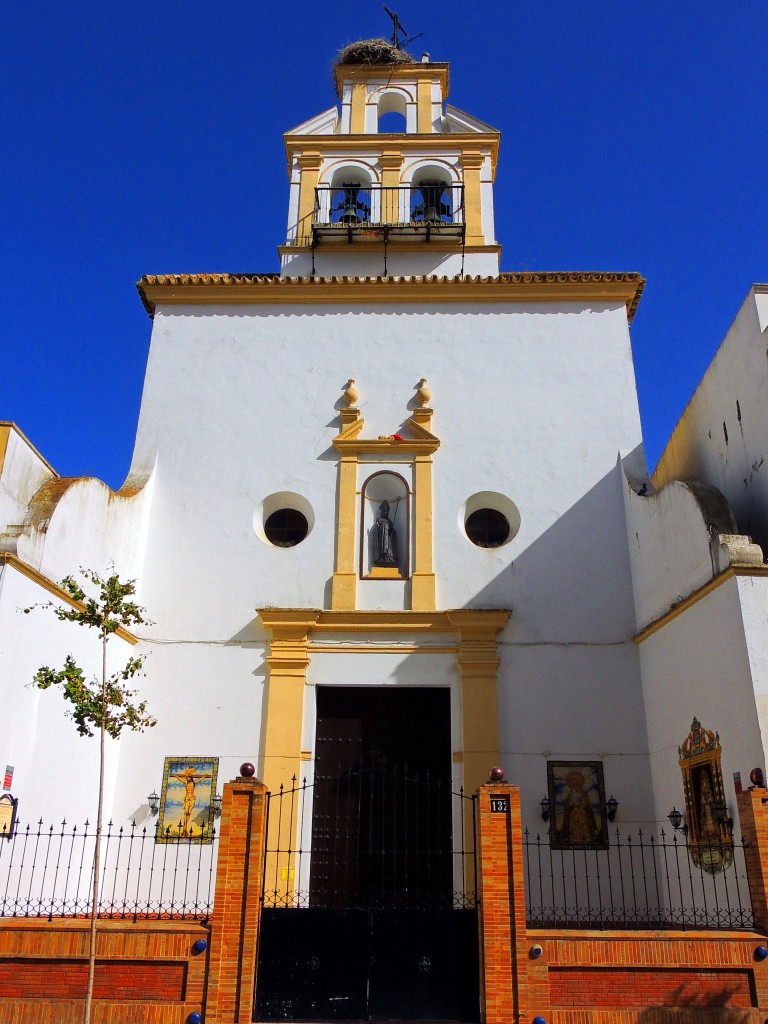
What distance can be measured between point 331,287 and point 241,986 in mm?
9605

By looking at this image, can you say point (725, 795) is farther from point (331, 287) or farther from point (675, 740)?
point (331, 287)

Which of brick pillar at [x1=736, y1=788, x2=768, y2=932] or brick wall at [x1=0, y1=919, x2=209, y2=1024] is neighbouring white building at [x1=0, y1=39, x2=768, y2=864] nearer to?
brick pillar at [x1=736, y1=788, x2=768, y2=932]

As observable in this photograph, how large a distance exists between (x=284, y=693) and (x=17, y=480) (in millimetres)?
4097

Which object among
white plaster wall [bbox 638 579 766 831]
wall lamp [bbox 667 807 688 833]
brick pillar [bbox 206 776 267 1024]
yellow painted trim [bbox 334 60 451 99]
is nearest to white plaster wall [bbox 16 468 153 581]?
brick pillar [bbox 206 776 267 1024]

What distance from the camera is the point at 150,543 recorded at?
39.9 feet

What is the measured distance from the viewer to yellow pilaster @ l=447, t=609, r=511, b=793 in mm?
10734

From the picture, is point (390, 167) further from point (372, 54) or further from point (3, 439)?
point (3, 439)

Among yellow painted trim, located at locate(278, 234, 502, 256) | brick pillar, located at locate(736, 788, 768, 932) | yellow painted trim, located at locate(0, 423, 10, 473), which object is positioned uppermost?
yellow painted trim, located at locate(278, 234, 502, 256)

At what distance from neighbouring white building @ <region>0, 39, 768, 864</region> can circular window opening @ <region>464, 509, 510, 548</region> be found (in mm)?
31

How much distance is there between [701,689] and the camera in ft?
30.6

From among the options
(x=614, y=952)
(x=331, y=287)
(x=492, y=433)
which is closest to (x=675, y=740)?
(x=614, y=952)

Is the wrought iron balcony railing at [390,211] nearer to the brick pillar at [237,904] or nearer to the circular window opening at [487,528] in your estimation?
the circular window opening at [487,528]

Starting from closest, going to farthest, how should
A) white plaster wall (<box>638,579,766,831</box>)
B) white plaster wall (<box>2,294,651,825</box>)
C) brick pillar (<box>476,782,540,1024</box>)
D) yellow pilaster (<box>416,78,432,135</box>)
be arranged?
brick pillar (<box>476,782,540,1024</box>), white plaster wall (<box>638,579,766,831</box>), white plaster wall (<box>2,294,651,825</box>), yellow pilaster (<box>416,78,432,135</box>)

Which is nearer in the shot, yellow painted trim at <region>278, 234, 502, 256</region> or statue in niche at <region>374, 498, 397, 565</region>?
statue in niche at <region>374, 498, 397, 565</region>
